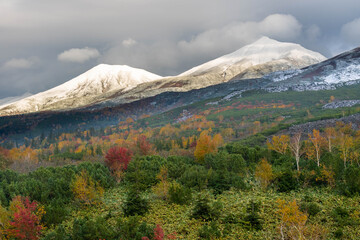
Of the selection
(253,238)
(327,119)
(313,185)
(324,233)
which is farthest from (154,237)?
(327,119)

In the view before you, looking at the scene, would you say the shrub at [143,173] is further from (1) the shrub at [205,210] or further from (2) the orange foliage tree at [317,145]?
(2) the orange foliage tree at [317,145]

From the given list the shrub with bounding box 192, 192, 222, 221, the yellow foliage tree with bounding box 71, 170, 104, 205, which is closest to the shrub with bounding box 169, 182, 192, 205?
the shrub with bounding box 192, 192, 222, 221

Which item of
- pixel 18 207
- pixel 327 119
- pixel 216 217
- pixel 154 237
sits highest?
pixel 18 207

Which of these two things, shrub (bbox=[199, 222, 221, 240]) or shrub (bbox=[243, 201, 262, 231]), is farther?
shrub (bbox=[243, 201, 262, 231])

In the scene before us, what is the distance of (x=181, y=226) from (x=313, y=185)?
81.4 feet

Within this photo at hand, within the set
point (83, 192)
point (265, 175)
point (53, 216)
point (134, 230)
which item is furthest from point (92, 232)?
point (265, 175)

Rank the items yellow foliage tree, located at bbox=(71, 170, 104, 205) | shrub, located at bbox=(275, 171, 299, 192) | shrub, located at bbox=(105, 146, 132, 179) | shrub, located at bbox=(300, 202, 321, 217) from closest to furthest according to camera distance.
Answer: shrub, located at bbox=(300, 202, 321, 217) → yellow foliage tree, located at bbox=(71, 170, 104, 205) → shrub, located at bbox=(275, 171, 299, 192) → shrub, located at bbox=(105, 146, 132, 179)

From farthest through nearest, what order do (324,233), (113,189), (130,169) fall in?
(130,169) < (113,189) < (324,233)

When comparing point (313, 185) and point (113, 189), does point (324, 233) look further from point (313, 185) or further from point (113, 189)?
point (113, 189)

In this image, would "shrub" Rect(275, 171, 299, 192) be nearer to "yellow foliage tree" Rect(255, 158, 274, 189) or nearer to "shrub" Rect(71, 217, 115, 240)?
"yellow foliage tree" Rect(255, 158, 274, 189)

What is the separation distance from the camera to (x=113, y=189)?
162 feet

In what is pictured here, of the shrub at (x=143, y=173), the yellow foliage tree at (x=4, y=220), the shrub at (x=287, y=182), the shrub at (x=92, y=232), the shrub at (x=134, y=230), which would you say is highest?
the yellow foliage tree at (x=4, y=220)

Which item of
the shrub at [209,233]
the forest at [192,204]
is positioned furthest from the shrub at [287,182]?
the shrub at [209,233]

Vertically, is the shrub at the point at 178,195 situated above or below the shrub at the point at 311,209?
above
